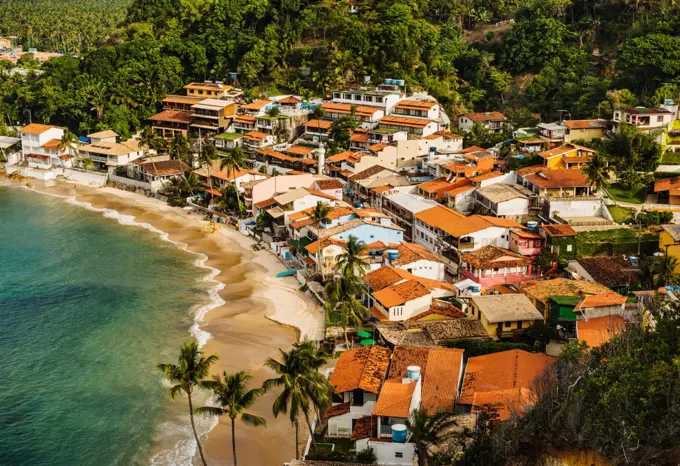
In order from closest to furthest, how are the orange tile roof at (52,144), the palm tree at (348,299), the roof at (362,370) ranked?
the roof at (362,370)
the palm tree at (348,299)
the orange tile roof at (52,144)

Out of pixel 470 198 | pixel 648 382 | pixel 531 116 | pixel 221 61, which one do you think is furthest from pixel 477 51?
pixel 648 382

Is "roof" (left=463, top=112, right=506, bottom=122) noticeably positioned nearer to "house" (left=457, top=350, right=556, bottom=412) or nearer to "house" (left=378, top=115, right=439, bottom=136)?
"house" (left=378, top=115, right=439, bottom=136)

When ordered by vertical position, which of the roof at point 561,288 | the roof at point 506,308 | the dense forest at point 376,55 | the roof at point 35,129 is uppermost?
the dense forest at point 376,55

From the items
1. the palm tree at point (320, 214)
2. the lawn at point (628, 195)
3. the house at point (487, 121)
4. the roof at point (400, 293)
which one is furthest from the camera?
the house at point (487, 121)

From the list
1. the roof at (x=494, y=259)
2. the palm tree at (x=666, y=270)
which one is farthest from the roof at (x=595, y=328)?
the roof at (x=494, y=259)

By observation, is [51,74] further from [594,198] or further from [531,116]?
[594,198]

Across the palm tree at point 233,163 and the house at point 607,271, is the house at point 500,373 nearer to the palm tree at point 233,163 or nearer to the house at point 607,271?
the house at point 607,271
